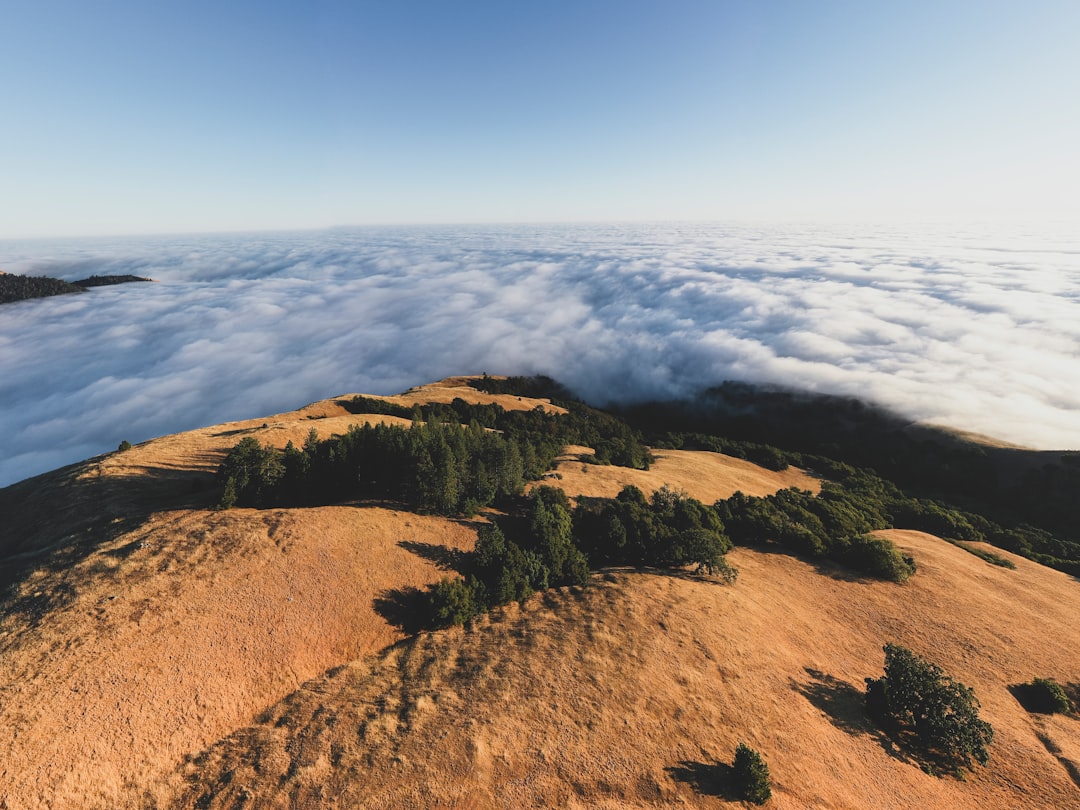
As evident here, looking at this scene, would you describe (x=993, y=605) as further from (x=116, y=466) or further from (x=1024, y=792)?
(x=116, y=466)

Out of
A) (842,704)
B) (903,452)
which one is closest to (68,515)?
(842,704)

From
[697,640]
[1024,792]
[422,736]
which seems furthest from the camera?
[697,640]

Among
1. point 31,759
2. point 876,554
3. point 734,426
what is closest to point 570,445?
point 876,554

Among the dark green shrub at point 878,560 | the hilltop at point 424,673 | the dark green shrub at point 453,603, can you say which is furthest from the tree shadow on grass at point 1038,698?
the dark green shrub at point 453,603

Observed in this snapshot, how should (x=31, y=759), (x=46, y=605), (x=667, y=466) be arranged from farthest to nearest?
(x=667, y=466), (x=46, y=605), (x=31, y=759)

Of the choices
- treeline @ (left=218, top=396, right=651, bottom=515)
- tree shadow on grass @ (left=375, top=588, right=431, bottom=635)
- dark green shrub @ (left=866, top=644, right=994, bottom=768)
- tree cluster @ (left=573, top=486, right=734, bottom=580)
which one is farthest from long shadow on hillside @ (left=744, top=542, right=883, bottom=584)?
tree shadow on grass @ (left=375, top=588, right=431, bottom=635)
